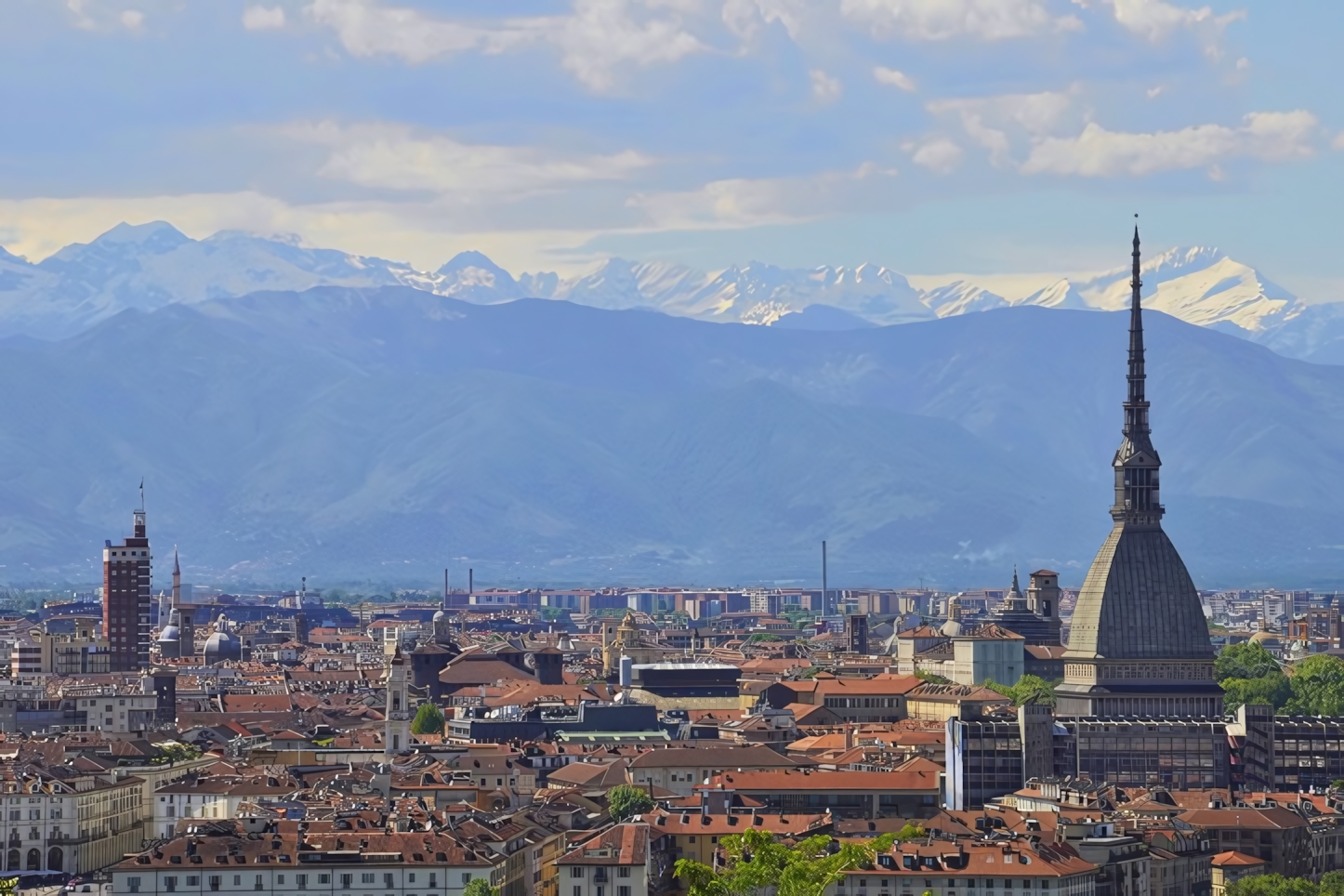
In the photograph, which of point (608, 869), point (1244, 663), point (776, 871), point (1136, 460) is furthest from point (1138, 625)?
point (776, 871)

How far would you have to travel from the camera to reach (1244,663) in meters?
182

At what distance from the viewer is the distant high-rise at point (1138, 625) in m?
142

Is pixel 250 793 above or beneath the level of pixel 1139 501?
beneath

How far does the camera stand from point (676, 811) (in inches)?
3821

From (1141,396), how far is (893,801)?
47626 millimetres

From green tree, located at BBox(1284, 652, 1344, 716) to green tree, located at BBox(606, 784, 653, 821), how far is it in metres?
48.6

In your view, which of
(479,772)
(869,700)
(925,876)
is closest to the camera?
(925,876)

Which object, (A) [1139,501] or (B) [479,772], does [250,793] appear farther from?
(A) [1139,501]

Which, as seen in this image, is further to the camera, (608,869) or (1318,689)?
(1318,689)

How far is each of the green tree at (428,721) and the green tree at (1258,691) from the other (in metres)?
35.5

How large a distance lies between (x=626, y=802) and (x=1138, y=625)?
4564 cm

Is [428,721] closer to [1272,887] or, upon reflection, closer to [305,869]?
[305,869]

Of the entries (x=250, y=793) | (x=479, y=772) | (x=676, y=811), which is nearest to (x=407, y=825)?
(x=676, y=811)

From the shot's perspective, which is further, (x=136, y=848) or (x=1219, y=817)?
(x=136, y=848)
